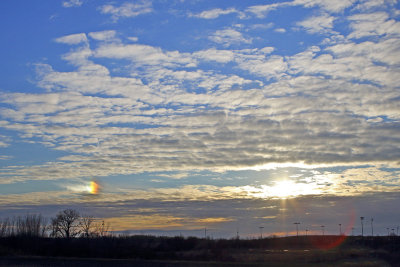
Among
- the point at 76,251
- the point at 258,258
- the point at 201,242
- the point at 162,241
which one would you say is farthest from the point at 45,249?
the point at 258,258

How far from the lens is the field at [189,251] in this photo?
63.9 meters

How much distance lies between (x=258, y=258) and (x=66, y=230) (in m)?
76.7

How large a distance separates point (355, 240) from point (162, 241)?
5552 cm

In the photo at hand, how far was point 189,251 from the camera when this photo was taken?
90.9 meters

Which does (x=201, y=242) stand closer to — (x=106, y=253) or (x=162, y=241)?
(x=162, y=241)

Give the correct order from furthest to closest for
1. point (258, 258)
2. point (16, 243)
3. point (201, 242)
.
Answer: point (201, 242) → point (16, 243) → point (258, 258)

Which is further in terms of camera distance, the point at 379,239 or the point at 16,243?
the point at 379,239

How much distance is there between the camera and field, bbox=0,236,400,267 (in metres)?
63.9

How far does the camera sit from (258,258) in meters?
67.4

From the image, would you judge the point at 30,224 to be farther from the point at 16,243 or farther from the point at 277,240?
the point at 277,240

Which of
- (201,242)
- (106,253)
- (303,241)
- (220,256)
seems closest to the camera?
(220,256)

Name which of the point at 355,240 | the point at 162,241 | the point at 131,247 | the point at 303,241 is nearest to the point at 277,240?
the point at 303,241

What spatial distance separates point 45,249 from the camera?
93.1m

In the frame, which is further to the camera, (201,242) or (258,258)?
(201,242)
